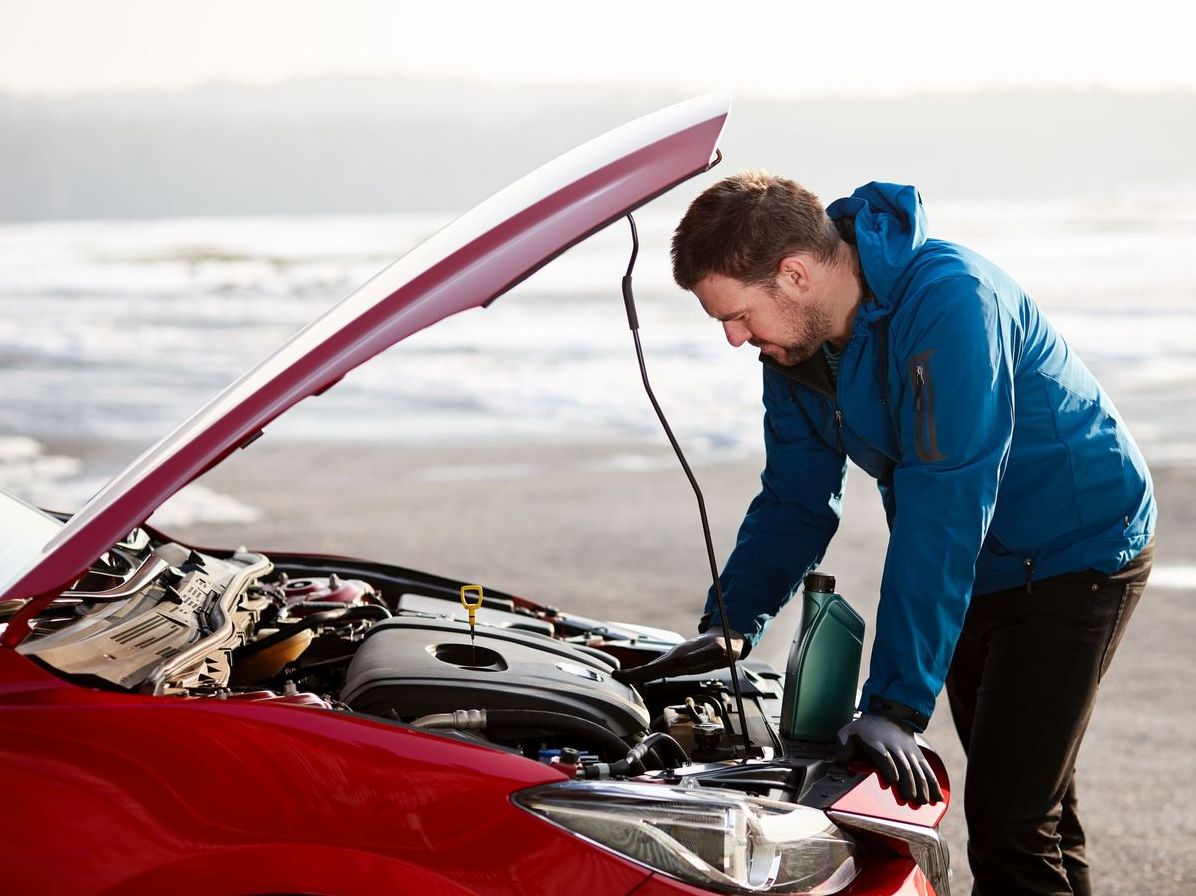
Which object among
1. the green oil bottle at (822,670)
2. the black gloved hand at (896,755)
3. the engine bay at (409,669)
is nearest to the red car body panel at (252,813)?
the engine bay at (409,669)

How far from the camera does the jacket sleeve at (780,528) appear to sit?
2.96 meters

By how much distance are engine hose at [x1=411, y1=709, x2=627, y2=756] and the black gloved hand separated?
16.8 inches

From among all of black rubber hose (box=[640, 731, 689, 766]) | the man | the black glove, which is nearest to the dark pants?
the man

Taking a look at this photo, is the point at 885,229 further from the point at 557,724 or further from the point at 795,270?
the point at 557,724

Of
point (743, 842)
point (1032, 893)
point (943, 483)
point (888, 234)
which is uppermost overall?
point (888, 234)

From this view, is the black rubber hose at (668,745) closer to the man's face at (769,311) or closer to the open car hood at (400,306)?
the man's face at (769,311)

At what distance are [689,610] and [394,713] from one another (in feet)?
12.7

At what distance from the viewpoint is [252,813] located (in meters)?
1.86

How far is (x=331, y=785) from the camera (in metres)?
1.87

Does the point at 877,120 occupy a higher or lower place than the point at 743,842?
higher

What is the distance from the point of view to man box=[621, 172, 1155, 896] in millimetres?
2262

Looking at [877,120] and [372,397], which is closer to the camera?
[372,397]

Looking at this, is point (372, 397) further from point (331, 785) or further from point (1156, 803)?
point (331, 785)

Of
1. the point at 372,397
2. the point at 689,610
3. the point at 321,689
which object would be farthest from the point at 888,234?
the point at 372,397
